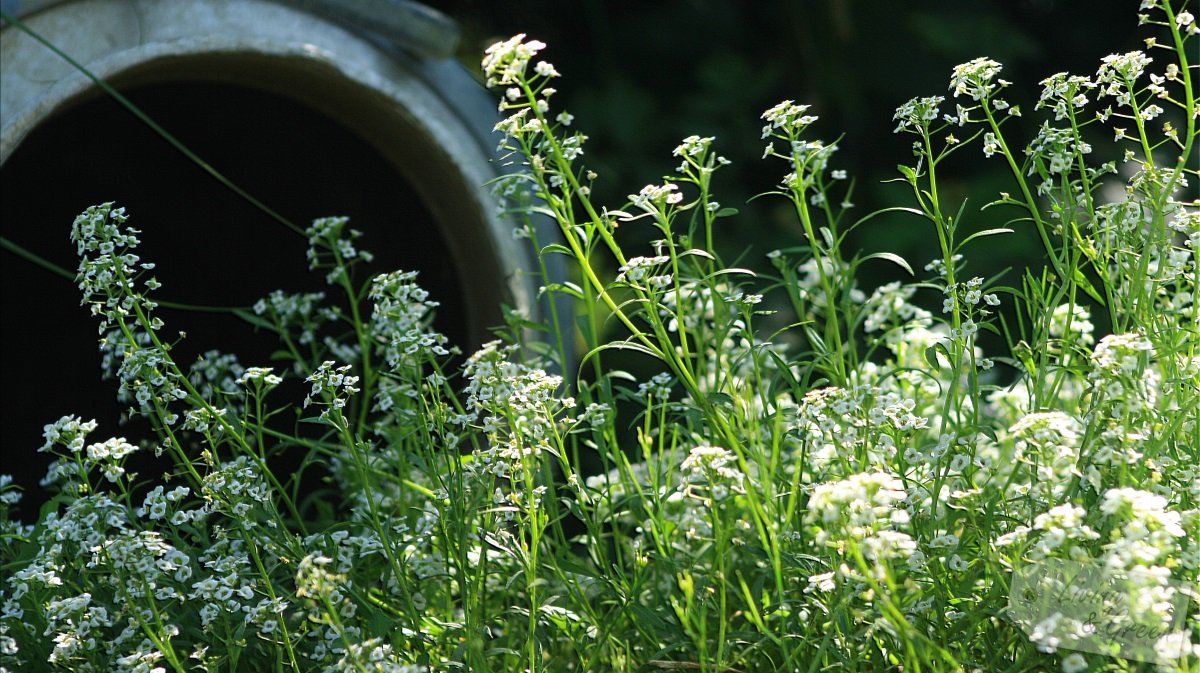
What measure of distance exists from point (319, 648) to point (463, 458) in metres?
0.25

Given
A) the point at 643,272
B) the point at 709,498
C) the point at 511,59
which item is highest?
the point at 511,59

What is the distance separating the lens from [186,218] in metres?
2.33

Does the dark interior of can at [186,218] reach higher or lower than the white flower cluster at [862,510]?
higher

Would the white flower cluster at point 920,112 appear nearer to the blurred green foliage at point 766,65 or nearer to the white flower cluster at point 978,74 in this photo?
the white flower cluster at point 978,74

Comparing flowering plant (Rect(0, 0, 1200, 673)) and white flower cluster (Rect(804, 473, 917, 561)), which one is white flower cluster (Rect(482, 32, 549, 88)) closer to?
flowering plant (Rect(0, 0, 1200, 673))

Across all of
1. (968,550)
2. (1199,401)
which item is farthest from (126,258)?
(1199,401)

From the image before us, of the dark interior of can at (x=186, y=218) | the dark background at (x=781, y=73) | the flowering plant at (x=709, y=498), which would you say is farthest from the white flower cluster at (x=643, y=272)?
the dark background at (x=781, y=73)

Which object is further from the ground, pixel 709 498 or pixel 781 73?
pixel 781 73

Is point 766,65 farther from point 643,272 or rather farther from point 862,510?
point 862,510

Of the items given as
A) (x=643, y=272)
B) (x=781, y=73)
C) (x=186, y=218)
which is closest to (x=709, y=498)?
(x=643, y=272)

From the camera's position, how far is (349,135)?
2.28m

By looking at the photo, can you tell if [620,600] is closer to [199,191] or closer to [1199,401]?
[1199,401]

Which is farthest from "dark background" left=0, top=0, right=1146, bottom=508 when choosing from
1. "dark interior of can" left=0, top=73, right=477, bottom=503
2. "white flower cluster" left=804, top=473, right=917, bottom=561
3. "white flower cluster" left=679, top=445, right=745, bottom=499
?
"white flower cluster" left=804, top=473, right=917, bottom=561

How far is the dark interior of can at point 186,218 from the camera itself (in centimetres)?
223
